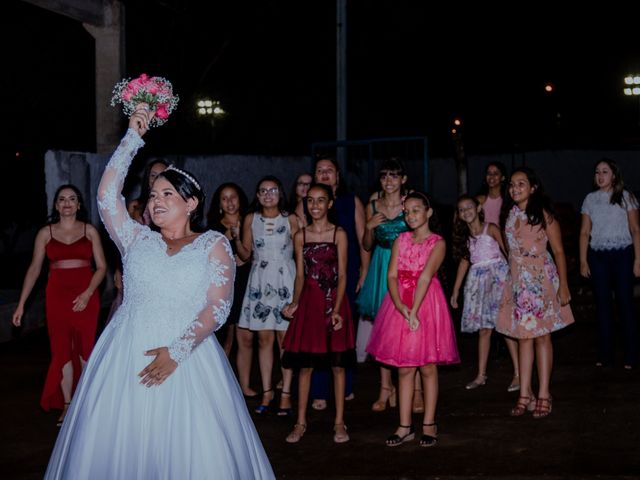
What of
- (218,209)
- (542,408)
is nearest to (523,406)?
(542,408)

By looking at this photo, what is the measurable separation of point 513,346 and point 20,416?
404 cm

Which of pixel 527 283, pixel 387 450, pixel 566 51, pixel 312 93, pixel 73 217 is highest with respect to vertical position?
pixel 566 51

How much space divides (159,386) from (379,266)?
3.88 meters

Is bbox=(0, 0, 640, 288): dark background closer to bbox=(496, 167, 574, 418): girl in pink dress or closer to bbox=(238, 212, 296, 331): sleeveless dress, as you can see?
bbox=(238, 212, 296, 331): sleeveless dress

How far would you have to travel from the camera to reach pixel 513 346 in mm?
8281

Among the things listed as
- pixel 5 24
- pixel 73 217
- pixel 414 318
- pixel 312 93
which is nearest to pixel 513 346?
pixel 414 318

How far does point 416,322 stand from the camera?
657 cm

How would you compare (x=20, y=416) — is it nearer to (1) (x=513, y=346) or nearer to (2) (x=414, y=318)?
(2) (x=414, y=318)

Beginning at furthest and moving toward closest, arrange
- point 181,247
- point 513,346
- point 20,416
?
point 513,346, point 20,416, point 181,247

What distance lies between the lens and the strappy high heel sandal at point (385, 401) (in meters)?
7.72

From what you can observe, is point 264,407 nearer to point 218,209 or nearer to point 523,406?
point 218,209

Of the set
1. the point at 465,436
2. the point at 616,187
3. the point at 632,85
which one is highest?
the point at 632,85

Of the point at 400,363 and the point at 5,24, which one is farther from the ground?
the point at 5,24

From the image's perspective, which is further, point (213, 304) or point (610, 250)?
point (610, 250)
